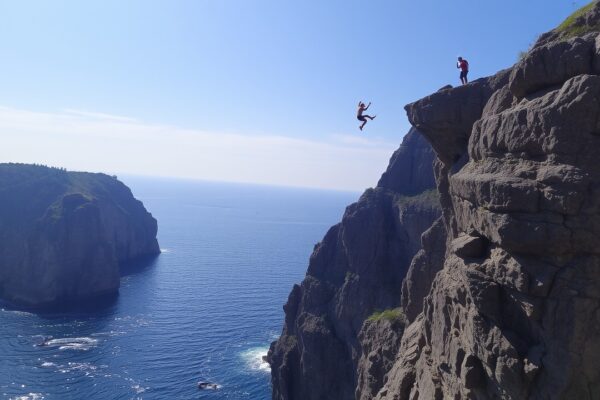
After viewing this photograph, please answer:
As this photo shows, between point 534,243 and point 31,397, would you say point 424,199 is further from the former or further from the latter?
point 31,397

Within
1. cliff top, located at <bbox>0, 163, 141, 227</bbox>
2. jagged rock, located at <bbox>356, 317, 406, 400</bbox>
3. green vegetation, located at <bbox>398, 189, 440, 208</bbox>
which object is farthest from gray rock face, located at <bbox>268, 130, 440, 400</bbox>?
cliff top, located at <bbox>0, 163, 141, 227</bbox>

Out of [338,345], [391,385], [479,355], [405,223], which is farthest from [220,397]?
[479,355]

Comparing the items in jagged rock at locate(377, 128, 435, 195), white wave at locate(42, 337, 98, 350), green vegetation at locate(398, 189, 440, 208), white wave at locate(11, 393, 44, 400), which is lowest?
white wave at locate(11, 393, 44, 400)

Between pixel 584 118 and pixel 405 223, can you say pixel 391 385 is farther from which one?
pixel 405 223

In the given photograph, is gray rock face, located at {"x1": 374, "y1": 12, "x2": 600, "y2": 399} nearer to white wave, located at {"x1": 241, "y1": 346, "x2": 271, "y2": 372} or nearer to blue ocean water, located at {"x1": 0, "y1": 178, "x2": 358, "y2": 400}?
blue ocean water, located at {"x1": 0, "y1": 178, "x2": 358, "y2": 400}

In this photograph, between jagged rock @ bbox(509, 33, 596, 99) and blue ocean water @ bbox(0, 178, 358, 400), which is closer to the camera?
jagged rock @ bbox(509, 33, 596, 99)

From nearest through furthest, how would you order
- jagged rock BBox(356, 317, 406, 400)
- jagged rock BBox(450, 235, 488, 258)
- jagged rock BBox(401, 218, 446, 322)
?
1. jagged rock BBox(450, 235, 488, 258)
2. jagged rock BBox(401, 218, 446, 322)
3. jagged rock BBox(356, 317, 406, 400)
